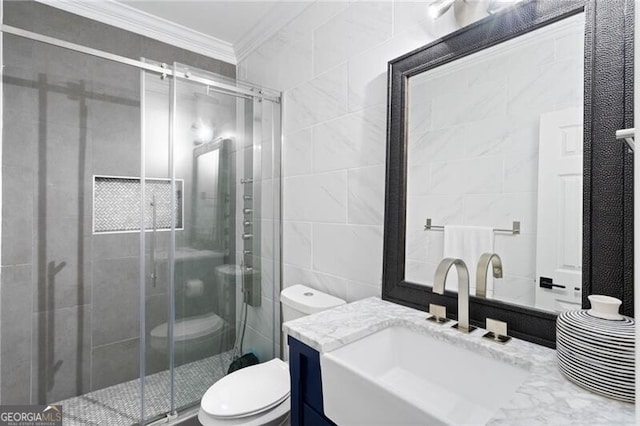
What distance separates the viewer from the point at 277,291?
2.04m

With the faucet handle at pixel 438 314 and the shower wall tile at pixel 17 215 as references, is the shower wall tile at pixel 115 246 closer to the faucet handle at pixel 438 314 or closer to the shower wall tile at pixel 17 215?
the shower wall tile at pixel 17 215

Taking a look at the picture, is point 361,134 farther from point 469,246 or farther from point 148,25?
point 148,25

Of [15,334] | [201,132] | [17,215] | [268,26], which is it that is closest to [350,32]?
[268,26]

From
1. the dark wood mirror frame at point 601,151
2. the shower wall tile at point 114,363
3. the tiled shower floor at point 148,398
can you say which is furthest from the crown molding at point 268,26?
the shower wall tile at point 114,363

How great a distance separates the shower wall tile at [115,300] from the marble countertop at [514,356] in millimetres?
1642

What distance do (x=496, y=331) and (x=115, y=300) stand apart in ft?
7.24

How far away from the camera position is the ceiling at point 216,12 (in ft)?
6.26

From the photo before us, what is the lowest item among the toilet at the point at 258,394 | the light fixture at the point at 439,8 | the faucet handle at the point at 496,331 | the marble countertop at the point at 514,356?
the toilet at the point at 258,394

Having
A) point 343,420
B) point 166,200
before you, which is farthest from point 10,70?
point 343,420

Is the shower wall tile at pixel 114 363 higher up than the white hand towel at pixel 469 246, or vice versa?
the white hand towel at pixel 469 246

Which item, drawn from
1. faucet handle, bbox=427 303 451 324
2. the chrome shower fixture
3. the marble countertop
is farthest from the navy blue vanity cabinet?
the chrome shower fixture

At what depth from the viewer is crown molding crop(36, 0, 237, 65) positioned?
6.31ft

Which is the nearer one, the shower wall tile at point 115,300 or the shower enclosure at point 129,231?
the shower enclosure at point 129,231

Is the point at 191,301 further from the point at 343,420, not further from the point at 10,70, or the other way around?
the point at 10,70
